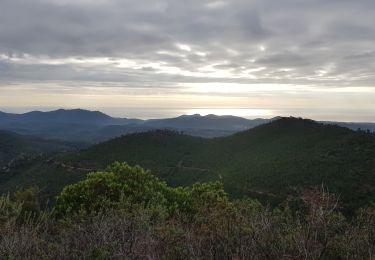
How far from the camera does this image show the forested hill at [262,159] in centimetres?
6003

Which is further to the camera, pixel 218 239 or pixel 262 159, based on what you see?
pixel 262 159

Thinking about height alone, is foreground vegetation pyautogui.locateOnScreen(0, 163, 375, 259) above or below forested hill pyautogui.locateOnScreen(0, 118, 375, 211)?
above

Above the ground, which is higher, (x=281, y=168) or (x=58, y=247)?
(x=58, y=247)

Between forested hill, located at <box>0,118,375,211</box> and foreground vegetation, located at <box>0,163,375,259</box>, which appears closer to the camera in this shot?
foreground vegetation, located at <box>0,163,375,259</box>

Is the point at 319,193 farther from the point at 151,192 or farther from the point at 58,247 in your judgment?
the point at 151,192

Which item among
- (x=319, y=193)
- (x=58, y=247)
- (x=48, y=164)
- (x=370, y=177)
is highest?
(x=319, y=193)

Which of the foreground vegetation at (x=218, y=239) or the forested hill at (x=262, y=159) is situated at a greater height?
the foreground vegetation at (x=218, y=239)

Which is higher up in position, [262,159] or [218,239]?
[218,239]

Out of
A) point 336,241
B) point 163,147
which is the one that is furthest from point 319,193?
point 163,147

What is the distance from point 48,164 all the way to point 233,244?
12113 cm

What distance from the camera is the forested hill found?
2363 inches

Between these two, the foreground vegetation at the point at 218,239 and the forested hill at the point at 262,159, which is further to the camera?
the forested hill at the point at 262,159

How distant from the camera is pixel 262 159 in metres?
86.6

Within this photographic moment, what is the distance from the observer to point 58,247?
35.9 feet
